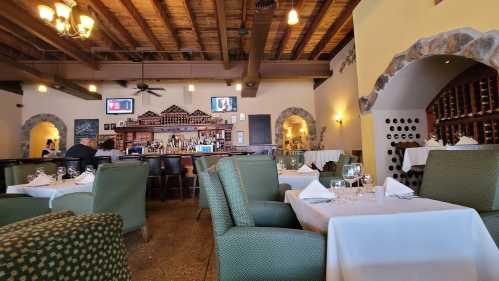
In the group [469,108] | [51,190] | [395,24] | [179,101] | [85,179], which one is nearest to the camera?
[51,190]

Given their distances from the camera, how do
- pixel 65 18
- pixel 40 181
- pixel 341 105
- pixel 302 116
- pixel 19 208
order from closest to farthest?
pixel 19 208, pixel 40 181, pixel 65 18, pixel 341 105, pixel 302 116

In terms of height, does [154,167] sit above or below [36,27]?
below

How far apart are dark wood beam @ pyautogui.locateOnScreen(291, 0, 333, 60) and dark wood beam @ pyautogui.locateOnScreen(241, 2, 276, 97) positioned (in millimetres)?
1229

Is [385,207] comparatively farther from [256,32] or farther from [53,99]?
[53,99]

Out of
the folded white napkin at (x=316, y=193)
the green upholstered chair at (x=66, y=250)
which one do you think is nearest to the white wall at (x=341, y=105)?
the folded white napkin at (x=316, y=193)

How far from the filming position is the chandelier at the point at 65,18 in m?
3.40

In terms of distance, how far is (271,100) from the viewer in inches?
379

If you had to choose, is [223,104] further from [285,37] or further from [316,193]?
[316,193]

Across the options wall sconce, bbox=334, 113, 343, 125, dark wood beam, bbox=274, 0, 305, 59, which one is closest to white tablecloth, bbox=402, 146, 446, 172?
dark wood beam, bbox=274, 0, 305, 59

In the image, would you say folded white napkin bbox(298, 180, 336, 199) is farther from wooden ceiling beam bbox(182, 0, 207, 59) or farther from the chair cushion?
wooden ceiling beam bbox(182, 0, 207, 59)

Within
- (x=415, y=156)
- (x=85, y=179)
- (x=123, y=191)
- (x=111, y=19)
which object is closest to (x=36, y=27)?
(x=111, y=19)

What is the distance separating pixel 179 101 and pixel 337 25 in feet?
19.4

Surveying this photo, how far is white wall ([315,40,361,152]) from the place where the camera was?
675cm

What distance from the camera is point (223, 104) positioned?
9.52 m
